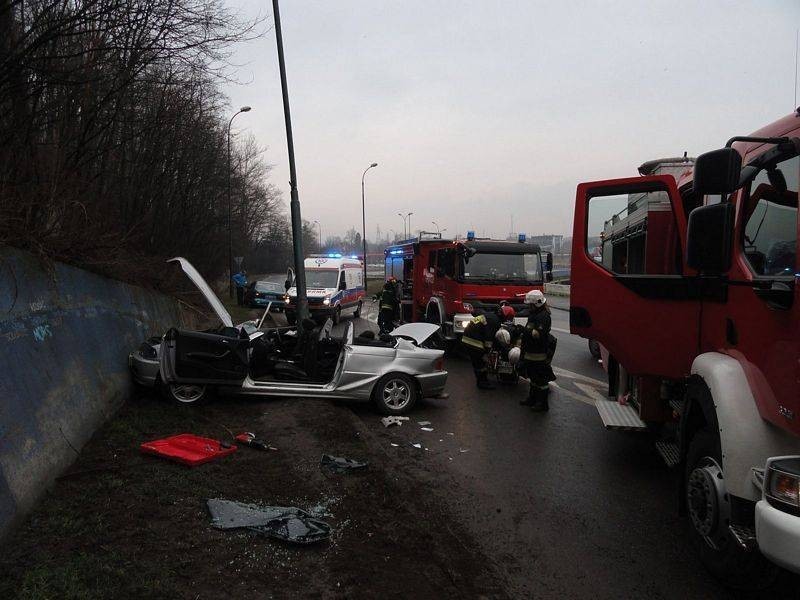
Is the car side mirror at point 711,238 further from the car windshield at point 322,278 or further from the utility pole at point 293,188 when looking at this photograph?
the car windshield at point 322,278

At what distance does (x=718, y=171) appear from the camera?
305cm

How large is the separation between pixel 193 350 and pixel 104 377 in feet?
3.42

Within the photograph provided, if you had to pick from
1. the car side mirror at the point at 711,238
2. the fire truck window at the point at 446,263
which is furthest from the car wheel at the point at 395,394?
the fire truck window at the point at 446,263

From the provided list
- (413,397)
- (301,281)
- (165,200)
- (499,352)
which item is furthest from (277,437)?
(165,200)

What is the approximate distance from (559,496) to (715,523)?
1.71m

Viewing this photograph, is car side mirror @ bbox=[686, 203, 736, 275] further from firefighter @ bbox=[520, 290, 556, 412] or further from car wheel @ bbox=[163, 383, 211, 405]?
car wheel @ bbox=[163, 383, 211, 405]

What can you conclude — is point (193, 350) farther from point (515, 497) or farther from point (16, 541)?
point (515, 497)

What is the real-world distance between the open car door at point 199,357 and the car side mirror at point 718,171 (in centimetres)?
546

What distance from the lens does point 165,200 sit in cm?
1515

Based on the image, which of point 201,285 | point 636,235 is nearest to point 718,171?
point 636,235

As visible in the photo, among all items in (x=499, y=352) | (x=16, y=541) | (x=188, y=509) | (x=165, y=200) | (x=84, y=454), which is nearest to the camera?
(x=16, y=541)

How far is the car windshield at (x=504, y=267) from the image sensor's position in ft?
39.6

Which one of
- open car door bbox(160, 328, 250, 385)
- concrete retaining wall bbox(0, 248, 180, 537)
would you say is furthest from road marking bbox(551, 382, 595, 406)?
concrete retaining wall bbox(0, 248, 180, 537)

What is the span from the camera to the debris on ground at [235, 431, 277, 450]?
5.43 m
